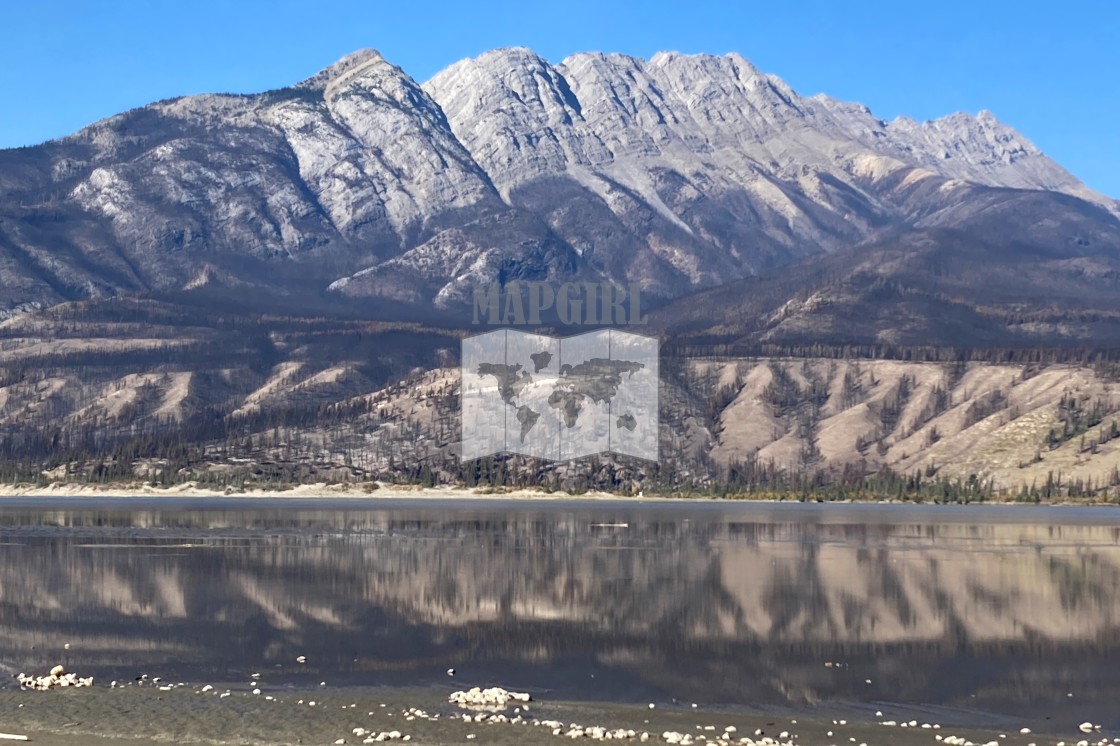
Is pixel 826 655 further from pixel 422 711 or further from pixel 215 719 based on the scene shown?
pixel 215 719

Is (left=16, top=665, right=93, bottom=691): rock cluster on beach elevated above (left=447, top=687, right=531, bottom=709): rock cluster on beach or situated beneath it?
elevated above

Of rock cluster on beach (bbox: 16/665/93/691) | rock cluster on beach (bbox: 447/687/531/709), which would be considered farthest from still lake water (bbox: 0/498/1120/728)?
rock cluster on beach (bbox: 16/665/93/691)

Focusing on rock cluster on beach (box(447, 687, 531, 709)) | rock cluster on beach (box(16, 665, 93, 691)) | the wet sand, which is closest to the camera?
the wet sand

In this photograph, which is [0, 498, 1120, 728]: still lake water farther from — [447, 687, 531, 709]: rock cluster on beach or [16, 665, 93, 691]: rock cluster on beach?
[16, 665, 93, 691]: rock cluster on beach

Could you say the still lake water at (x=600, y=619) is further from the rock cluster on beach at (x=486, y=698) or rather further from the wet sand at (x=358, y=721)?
the wet sand at (x=358, y=721)

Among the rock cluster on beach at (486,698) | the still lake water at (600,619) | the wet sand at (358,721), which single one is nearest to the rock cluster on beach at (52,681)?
the wet sand at (358,721)

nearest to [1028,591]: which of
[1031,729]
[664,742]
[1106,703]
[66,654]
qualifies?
[1106,703]

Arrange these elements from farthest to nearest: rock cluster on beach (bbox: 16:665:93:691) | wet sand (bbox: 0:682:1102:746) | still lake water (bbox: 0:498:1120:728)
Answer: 1. still lake water (bbox: 0:498:1120:728)
2. rock cluster on beach (bbox: 16:665:93:691)
3. wet sand (bbox: 0:682:1102:746)
